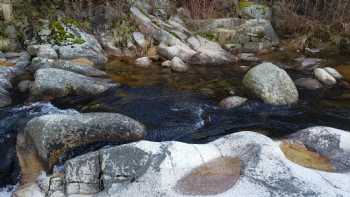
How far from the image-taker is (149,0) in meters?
10.9

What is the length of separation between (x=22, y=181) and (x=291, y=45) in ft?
27.7

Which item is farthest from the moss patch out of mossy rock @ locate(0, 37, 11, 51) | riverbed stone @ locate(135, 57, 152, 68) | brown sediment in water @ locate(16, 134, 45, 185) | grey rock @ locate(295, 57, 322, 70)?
grey rock @ locate(295, 57, 322, 70)

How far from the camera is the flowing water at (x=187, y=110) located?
5148 mm

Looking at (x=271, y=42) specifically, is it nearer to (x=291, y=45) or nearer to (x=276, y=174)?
(x=291, y=45)

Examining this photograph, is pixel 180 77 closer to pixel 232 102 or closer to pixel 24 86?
pixel 232 102

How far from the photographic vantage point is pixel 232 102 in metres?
6.15

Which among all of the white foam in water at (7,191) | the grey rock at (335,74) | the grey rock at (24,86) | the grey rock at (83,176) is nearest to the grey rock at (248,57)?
the grey rock at (335,74)

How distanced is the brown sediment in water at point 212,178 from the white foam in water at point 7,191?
6.10 ft

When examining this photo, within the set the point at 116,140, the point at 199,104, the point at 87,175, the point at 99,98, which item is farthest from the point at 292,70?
the point at 87,175

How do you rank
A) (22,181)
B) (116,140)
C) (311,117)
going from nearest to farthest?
(22,181) → (116,140) → (311,117)

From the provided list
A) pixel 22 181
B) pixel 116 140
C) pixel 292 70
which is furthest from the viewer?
pixel 292 70

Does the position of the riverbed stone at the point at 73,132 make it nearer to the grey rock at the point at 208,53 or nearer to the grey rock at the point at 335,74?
the grey rock at the point at 208,53

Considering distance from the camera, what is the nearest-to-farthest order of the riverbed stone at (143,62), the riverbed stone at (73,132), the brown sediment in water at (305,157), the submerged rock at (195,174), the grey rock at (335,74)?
the submerged rock at (195,174) < the brown sediment in water at (305,157) < the riverbed stone at (73,132) < the grey rock at (335,74) < the riverbed stone at (143,62)

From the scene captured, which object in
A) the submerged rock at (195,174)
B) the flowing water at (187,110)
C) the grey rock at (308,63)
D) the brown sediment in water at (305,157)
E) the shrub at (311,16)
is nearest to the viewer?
the submerged rock at (195,174)
